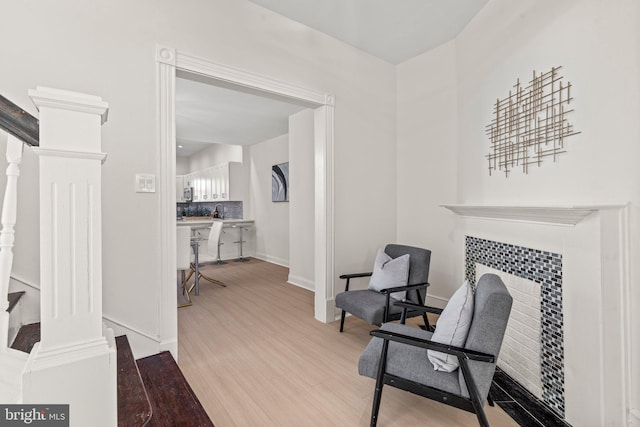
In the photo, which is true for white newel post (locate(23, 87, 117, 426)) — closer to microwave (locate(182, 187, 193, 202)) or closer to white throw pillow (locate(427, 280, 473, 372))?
white throw pillow (locate(427, 280, 473, 372))

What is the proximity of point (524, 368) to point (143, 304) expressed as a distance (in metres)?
2.61

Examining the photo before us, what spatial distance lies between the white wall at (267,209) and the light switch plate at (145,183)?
382 centimetres

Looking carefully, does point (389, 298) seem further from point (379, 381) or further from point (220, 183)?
point (220, 183)

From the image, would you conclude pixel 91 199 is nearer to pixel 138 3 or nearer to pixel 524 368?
pixel 138 3

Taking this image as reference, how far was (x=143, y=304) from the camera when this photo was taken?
6.77ft

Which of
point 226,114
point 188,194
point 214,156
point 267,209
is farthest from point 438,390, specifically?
point 188,194

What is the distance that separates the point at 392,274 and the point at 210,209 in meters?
7.12

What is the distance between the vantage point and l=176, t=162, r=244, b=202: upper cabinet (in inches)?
281

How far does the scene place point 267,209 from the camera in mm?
6504

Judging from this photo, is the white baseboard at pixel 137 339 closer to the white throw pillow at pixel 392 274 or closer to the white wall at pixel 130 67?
the white wall at pixel 130 67

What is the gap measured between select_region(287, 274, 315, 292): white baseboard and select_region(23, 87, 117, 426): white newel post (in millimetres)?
3585

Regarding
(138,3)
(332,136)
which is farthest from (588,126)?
(138,3)

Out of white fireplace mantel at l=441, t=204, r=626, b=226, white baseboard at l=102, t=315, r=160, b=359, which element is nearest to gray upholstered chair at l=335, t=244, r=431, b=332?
white fireplace mantel at l=441, t=204, r=626, b=226

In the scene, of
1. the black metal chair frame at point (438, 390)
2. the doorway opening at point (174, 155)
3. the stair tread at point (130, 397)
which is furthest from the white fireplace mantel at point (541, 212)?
the stair tread at point (130, 397)
